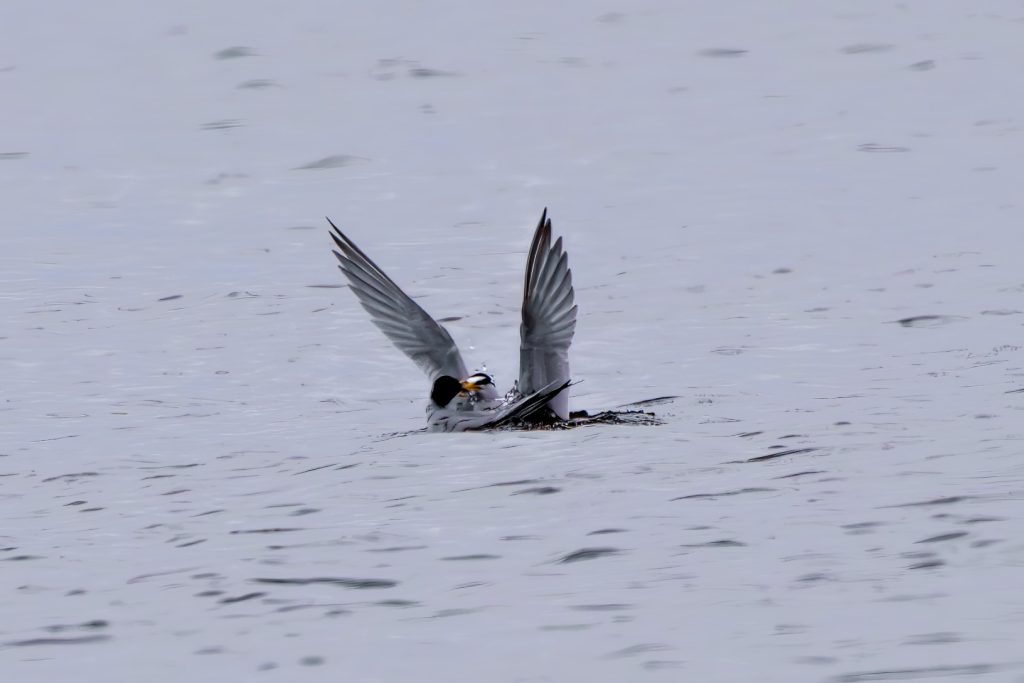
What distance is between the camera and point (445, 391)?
1325cm

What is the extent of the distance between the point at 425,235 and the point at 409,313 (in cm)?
576

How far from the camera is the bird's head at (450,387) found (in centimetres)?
1321

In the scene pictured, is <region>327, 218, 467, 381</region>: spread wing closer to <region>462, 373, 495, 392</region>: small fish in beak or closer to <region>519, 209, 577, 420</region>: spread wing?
<region>462, 373, 495, 392</region>: small fish in beak

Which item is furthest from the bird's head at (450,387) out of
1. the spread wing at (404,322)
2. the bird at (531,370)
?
the spread wing at (404,322)

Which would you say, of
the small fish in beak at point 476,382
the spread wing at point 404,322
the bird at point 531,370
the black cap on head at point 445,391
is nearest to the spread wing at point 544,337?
the bird at point 531,370

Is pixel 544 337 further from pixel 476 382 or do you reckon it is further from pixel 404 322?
pixel 404 322

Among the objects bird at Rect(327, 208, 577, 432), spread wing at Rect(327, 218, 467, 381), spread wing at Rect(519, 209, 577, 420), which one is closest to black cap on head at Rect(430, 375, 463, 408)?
bird at Rect(327, 208, 577, 432)

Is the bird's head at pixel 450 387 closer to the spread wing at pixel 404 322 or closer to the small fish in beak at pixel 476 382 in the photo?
the small fish in beak at pixel 476 382

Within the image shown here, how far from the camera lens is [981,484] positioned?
360 inches

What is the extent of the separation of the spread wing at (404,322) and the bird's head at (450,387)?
63cm

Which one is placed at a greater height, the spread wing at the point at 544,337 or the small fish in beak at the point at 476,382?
the spread wing at the point at 544,337

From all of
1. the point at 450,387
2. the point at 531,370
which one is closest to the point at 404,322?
the point at 450,387

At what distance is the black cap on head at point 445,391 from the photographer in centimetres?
1320

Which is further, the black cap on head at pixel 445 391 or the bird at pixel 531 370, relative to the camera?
the black cap on head at pixel 445 391
